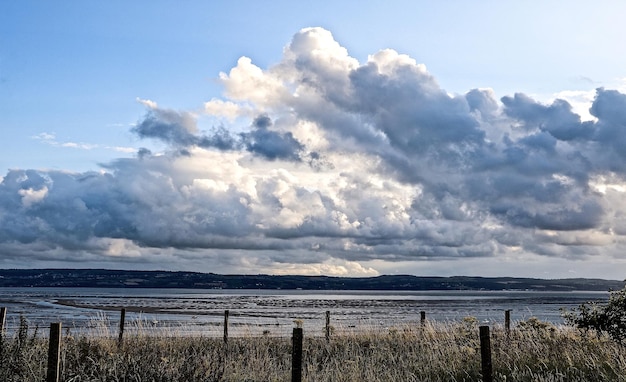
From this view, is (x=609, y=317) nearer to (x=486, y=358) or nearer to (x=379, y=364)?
(x=486, y=358)

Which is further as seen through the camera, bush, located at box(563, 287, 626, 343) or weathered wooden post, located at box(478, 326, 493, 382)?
bush, located at box(563, 287, 626, 343)

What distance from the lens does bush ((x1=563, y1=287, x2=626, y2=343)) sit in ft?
51.6

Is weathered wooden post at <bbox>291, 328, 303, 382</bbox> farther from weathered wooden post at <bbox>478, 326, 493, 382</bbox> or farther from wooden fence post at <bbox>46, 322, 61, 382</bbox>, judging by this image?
wooden fence post at <bbox>46, 322, 61, 382</bbox>

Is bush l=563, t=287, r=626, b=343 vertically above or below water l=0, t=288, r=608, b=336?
above

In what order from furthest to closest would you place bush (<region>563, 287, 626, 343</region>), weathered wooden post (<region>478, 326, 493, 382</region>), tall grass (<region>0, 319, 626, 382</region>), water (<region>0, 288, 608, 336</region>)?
water (<region>0, 288, 608, 336</region>) → bush (<region>563, 287, 626, 343</region>) → tall grass (<region>0, 319, 626, 382</region>) → weathered wooden post (<region>478, 326, 493, 382</region>)

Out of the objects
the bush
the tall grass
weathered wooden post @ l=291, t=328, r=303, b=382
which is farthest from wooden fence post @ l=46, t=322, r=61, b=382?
the bush

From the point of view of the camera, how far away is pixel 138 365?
1339cm

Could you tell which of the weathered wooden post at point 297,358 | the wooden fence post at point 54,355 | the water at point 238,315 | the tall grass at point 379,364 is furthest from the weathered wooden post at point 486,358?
the water at point 238,315

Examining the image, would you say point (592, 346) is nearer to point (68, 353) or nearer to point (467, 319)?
point (467, 319)

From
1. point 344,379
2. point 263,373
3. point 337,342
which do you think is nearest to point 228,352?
point 337,342

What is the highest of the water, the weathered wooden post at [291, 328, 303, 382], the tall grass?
the weathered wooden post at [291, 328, 303, 382]

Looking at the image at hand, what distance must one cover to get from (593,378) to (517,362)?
6.32 ft

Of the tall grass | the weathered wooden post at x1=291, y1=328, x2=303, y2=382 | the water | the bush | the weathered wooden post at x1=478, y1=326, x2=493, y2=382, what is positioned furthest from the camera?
the water

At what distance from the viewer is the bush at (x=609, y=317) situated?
15.7 meters
